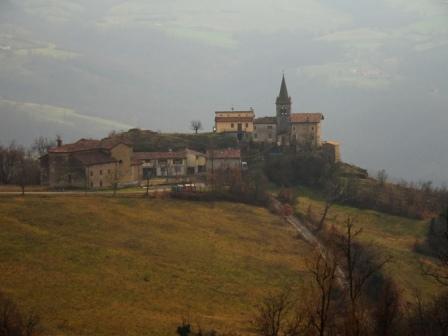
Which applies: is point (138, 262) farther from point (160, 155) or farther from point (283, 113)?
point (283, 113)

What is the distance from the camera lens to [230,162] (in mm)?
83875

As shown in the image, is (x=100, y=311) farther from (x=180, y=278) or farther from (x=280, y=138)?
(x=280, y=138)

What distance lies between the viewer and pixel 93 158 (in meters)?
69.7

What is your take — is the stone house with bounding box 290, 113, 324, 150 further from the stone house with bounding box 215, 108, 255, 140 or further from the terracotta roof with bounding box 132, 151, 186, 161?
the terracotta roof with bounding box 132, 151, 186, 161

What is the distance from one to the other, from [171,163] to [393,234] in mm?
33873

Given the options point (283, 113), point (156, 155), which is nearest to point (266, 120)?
point (283, 113)

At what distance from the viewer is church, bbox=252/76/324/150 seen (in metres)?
95.1

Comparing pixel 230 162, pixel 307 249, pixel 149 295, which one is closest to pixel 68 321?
pixel 149 295

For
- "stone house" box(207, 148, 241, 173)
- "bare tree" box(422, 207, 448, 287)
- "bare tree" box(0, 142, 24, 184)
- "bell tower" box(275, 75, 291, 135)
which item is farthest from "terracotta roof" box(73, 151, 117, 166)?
"bare tree" box(422, 207, 448, 287)

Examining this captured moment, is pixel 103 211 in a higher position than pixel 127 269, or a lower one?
higher

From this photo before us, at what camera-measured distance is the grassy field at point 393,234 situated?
168 ft

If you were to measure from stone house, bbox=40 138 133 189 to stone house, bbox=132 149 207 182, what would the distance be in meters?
5.96

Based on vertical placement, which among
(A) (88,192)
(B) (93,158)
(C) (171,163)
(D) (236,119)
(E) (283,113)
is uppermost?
(E) (283,113)

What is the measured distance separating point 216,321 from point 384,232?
39867mm
